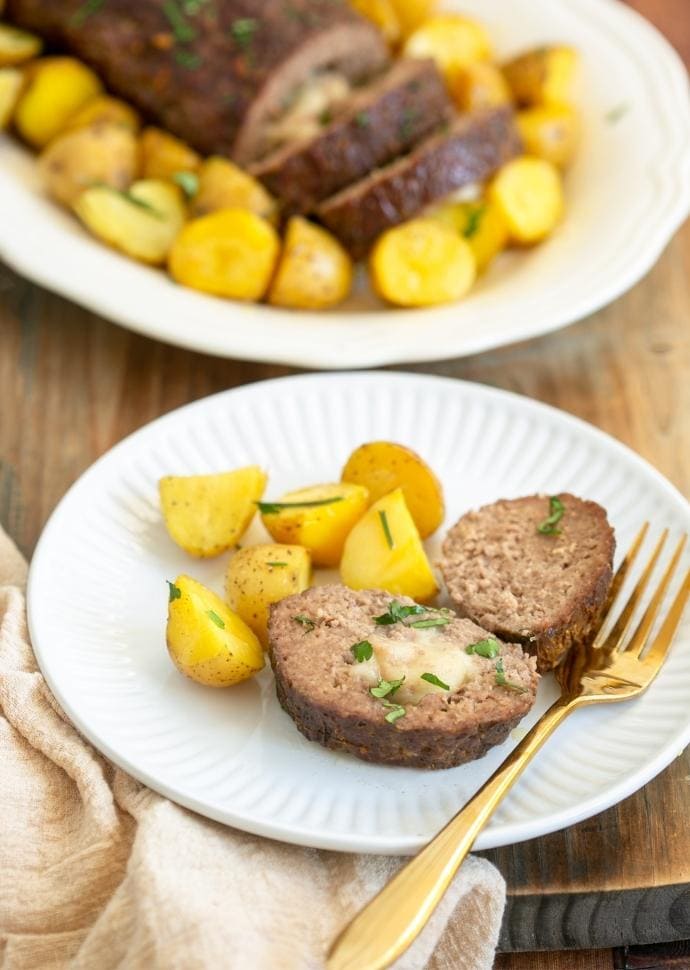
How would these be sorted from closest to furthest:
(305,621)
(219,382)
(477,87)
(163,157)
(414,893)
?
(414,893) < (305,621) < (219,382) < (163,157) < (477,87)

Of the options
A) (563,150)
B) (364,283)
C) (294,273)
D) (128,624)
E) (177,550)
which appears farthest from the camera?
(563,150)

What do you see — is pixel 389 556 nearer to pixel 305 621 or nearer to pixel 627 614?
pixel 305 621

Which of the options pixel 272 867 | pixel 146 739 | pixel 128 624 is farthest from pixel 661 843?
pixel 128 624

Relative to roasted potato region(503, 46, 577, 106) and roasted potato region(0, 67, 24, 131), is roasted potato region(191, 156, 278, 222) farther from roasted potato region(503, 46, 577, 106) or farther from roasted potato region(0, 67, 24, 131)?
roasted potato region(503, 46, 577, 106)

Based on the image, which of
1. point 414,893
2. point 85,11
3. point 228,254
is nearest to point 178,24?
point 85,11

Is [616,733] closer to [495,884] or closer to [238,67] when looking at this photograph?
[495,884]

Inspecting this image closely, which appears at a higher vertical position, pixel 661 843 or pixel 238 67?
pixel 238 67

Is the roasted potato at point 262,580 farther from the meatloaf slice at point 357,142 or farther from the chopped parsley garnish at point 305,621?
the meatloaf slice at point 357,142
